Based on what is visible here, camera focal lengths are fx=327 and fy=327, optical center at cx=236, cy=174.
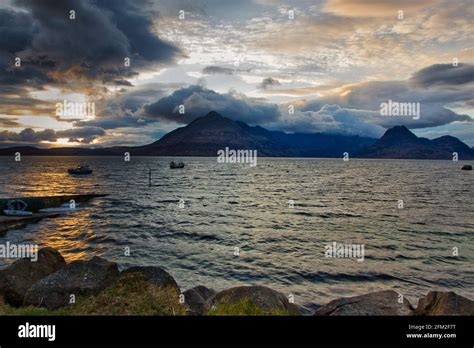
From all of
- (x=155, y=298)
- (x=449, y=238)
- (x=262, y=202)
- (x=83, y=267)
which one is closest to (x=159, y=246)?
(x=83, y=267)

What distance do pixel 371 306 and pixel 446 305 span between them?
2.65 metres

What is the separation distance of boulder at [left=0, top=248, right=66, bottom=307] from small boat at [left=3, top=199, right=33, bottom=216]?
36.6 meters

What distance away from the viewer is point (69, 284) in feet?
42.9

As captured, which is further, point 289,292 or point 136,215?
point 136,215

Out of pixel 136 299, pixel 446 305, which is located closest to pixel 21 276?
pixel 136 299

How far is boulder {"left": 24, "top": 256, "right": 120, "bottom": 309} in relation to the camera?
12.6 metres

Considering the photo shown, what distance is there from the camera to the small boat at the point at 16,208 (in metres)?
46.8

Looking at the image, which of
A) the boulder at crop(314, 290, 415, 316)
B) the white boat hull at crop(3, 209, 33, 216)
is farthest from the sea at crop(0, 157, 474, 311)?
the boulder at crop(314, 290, 415, 316)

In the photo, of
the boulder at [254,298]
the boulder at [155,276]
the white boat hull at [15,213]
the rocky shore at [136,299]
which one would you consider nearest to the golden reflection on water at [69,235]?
the white boat hull at [15,213]

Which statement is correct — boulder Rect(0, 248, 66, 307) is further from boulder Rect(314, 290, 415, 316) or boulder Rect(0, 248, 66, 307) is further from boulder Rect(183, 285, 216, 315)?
boulder Rect(314, 290, 415, 316)
